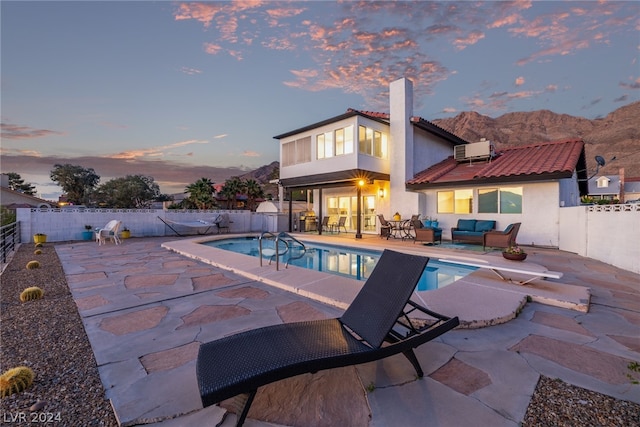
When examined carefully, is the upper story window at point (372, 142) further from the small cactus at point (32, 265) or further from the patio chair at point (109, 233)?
the small cactus at point (32, 265)

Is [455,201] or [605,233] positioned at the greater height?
[455,201]

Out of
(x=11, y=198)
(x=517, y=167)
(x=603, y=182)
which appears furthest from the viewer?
(x=603, y=182)

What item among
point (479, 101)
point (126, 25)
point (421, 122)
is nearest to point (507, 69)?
point (479, 101)

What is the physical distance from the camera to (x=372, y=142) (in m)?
13.6

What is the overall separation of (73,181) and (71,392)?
50.9 m

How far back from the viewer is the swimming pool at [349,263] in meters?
6.55

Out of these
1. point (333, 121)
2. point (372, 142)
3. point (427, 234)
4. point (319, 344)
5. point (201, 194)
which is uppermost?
point (333, 121)

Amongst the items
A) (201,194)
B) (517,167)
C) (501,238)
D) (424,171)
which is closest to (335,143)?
(424,171)

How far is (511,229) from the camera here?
8.57 meters

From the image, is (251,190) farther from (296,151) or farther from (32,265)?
(32,265)

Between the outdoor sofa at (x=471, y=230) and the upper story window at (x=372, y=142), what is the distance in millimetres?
5095

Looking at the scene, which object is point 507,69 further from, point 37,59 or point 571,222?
point 37,59

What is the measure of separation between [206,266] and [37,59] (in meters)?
11.7

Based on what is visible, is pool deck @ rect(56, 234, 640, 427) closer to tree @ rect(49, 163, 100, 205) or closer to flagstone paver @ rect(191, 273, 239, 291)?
flagstone paver @ rect(191, 273, 239, 291)
